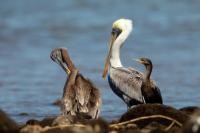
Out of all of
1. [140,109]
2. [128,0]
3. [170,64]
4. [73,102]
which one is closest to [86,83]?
[73,102]

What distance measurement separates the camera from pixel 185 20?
79.5 ft

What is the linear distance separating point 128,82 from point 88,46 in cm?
806

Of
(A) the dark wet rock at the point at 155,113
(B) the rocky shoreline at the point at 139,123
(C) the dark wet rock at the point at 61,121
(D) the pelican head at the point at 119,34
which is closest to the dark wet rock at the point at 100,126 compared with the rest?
(B) the rocky shoreline at the point at 139,123

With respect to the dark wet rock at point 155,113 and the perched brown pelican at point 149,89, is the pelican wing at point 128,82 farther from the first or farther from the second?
the dark wet rock at point 155,113

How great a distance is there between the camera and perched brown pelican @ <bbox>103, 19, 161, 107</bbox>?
39.7 feet

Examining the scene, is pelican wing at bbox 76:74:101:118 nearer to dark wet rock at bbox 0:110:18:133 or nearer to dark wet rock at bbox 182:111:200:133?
dark wet rock at bbox 0:110:18:133

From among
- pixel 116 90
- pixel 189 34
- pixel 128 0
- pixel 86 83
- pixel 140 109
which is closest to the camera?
pixel 140 109

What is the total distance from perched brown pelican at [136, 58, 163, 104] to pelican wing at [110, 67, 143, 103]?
8.3 inches

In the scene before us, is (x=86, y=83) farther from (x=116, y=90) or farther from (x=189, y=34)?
(x=189, y=34)

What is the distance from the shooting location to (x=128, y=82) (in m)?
12.2

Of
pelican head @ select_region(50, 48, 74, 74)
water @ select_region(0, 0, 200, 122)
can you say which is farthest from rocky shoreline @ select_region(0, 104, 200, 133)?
water @ select_region(0, 0, 200, 122)

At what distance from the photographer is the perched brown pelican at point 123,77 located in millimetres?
12094

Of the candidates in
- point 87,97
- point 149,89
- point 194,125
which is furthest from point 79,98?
point 194,125

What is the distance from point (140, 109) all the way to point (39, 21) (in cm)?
1584
